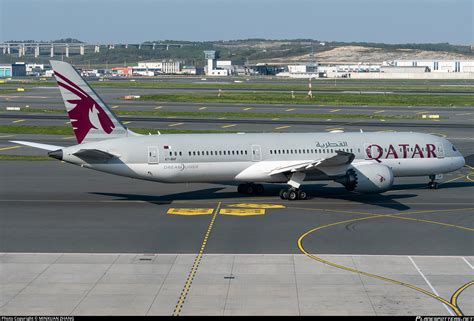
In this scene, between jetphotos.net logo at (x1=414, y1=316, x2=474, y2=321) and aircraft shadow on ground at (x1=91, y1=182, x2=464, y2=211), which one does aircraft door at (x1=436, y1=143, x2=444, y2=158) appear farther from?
jetphotos.net logo at (x1=414, y1=316, x2=474, y2=321)

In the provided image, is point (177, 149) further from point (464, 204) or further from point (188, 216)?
point (464, 204)

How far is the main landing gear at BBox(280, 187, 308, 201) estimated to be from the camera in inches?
2069

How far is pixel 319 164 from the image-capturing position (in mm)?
51156

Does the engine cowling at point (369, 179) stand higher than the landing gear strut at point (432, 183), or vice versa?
the engine cowling at point (369, 179)

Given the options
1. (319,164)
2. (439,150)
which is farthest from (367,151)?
(439,150)

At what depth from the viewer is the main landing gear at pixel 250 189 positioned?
2170 inches

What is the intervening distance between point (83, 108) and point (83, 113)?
1.12ft

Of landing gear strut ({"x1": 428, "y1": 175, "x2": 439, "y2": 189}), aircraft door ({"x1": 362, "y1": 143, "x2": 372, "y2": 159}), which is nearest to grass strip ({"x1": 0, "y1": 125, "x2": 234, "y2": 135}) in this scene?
landing gear strut ({"x1": 428, "y1": 175, "x2": 439, "y2": 189})

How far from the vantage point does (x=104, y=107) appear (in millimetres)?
51438

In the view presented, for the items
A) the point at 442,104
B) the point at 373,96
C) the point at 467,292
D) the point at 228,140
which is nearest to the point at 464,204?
the point at 228,140

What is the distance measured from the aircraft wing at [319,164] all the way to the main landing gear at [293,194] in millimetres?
1439

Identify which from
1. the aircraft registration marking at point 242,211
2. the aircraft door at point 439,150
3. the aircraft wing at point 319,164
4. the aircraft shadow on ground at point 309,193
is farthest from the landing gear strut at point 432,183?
the aircraft registration marking at point 242,211

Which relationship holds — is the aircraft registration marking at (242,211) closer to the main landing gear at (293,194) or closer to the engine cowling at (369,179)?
the main landing gear at (293,194)

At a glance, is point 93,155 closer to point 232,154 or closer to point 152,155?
point 152,155
